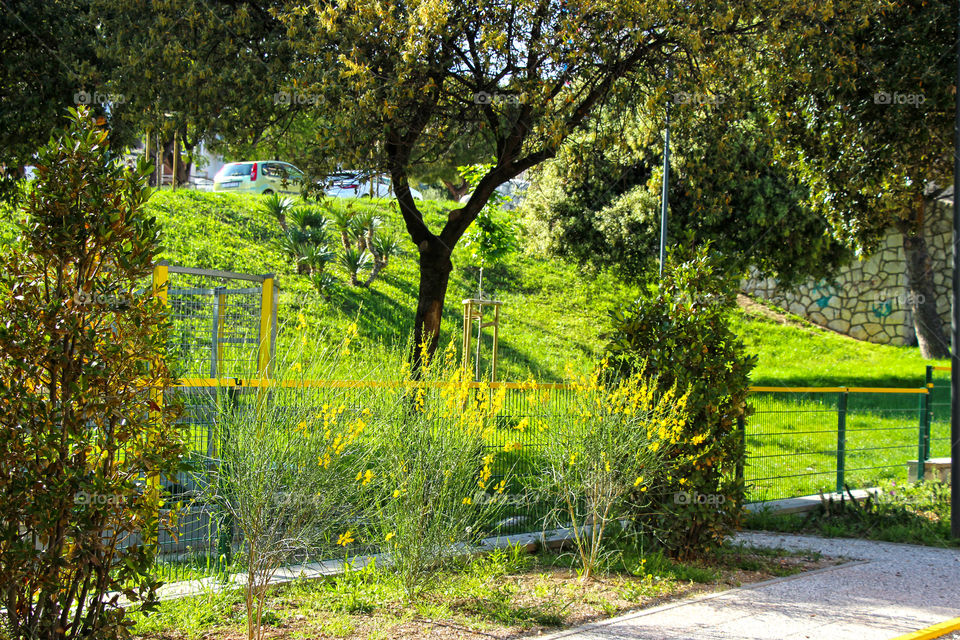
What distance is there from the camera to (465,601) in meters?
5.32

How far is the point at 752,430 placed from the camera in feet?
30.7

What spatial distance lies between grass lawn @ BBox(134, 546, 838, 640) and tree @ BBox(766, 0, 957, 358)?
6552 millimetres

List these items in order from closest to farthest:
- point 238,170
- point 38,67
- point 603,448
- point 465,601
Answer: point 465,601 → point 603,448 → point 38,67 → point 238,170

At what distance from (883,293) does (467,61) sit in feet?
62.2

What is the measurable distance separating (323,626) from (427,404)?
1.46m

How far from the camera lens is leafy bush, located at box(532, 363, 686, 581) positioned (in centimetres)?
608

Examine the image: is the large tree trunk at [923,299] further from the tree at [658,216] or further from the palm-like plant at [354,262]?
the palm-like plant at [354,262]

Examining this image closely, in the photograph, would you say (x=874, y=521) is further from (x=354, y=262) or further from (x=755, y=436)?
(x=354, y=262)

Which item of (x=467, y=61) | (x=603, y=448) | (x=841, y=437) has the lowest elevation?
(x=841, y=437)

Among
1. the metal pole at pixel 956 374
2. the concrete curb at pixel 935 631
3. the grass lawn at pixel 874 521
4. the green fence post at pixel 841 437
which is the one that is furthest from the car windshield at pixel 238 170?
the concrete curb at pixel 935 631

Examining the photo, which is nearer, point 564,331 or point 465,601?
point 465,601

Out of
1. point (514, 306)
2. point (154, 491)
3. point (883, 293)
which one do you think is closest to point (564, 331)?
point (514, 306)

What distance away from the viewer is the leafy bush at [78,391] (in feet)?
11.7

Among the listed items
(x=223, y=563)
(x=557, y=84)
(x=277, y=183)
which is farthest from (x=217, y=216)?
(x=223, y=563)
